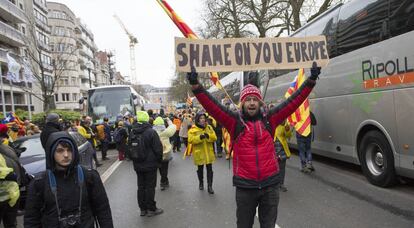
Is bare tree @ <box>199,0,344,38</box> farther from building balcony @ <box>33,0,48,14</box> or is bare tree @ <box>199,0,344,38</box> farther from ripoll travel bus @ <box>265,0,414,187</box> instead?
building balcony @ <box>33,0,48,14</box>

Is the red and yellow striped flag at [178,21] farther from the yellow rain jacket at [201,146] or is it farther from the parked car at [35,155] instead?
the parked car at [35,155]

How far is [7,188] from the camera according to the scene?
16.5 ft

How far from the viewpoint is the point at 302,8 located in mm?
25922

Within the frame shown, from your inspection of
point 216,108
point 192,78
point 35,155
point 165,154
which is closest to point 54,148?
point 192,78

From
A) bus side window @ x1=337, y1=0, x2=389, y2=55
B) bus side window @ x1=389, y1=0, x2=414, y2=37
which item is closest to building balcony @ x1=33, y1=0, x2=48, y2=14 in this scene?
bus side window @ x1=337, y1=0, x2=389, y2=55

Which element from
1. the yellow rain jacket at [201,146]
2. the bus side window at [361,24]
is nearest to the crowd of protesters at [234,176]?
the yellow rain jacket at [201,146]

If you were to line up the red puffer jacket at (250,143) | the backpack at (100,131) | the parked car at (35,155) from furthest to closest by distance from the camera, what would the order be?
the backpack at (100,131), the parked car at (35,155), the red puffer jacket at (250,143)

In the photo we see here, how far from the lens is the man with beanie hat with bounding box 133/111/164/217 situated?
21.4ft

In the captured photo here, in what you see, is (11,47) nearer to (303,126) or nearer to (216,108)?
(303,126)

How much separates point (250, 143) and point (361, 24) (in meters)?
5.73

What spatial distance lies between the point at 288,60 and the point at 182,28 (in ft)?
7.08

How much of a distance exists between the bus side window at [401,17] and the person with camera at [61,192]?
5.87 metres

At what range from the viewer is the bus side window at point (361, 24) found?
24.1ft

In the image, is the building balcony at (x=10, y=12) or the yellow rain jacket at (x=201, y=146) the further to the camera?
the building balcony at (x=10, y=12)
